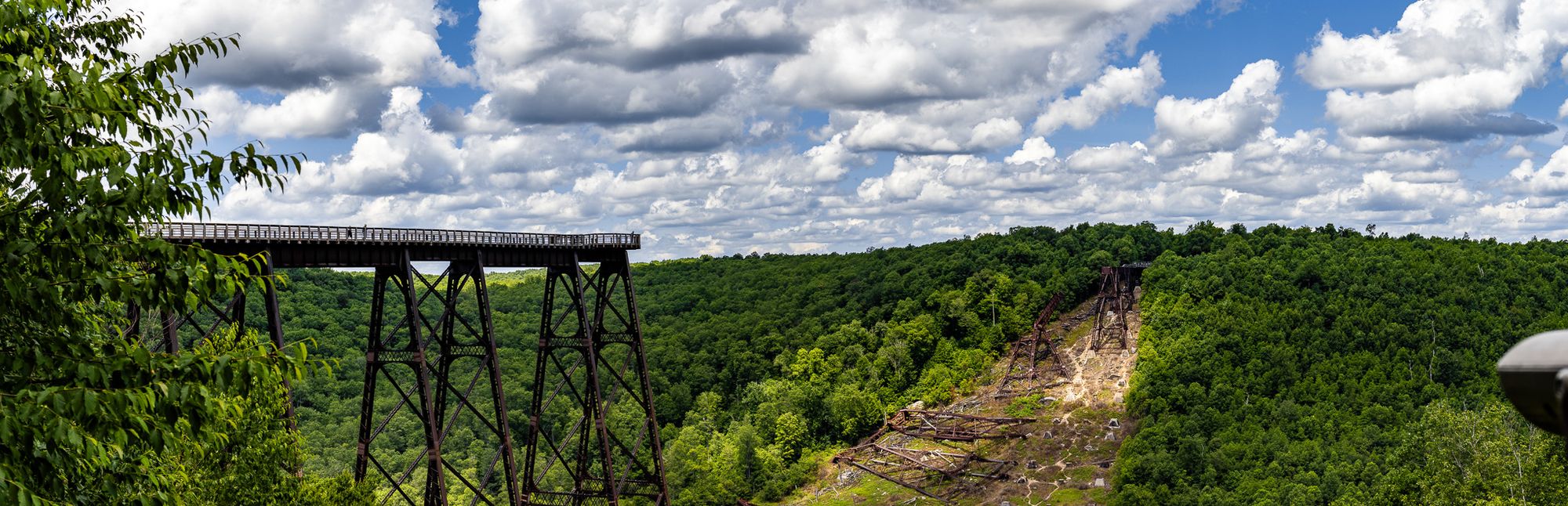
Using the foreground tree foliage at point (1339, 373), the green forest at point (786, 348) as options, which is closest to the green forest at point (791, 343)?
the green forest at point (786, 348)

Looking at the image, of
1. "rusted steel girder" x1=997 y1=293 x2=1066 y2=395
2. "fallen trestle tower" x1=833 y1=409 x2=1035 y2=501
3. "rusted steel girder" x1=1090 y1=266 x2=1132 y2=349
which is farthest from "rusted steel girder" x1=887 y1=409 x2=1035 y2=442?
"rusted steel girder" x1=1090 y1=266 x2=1132 y2=349

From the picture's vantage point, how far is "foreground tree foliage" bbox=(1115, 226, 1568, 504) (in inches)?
1861

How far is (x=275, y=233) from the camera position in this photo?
1049 inches

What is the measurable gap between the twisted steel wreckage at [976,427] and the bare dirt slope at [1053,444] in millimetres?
501

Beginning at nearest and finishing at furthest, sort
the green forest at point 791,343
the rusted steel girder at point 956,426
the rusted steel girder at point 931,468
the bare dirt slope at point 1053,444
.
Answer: the bare dirt slope at point 1053,444, the rusted steel girder at point 931,468, the rusted steel girder at point 956,426, the green forest at point 791,343

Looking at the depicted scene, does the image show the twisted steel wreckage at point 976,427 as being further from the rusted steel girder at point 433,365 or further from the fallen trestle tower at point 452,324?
the rusted steel girder at point 433,365

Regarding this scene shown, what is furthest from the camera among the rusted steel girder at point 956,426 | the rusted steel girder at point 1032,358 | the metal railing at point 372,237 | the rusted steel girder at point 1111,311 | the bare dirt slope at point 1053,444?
→ the rusted steel girder at point 1111,311

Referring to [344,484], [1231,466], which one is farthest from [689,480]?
[344,484]

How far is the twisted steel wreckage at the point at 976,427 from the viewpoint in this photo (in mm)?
60719

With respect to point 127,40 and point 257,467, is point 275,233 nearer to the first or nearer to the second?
point 257,467

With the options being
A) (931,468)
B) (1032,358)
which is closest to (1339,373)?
(1032,358)

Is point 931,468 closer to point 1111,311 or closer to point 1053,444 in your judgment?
point 1053,444

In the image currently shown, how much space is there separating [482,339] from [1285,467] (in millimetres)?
42465

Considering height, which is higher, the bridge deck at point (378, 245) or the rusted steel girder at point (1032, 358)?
the bridge deck at point (378, 245)
